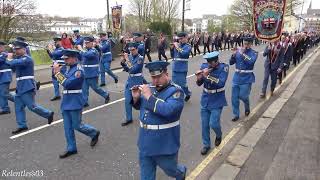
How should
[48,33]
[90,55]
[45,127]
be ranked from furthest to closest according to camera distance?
[48,33] → [90,55] → [45,127]

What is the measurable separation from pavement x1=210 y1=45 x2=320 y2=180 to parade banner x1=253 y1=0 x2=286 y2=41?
1902mm

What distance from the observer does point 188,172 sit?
17.1 feet

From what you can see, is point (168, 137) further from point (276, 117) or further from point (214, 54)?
point (276, 117)

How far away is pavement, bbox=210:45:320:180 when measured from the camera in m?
5.07

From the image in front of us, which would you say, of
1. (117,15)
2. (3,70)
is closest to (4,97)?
(3,70)


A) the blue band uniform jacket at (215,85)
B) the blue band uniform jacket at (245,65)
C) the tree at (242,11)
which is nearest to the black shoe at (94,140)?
the blue band uniform jacket at (215,85)

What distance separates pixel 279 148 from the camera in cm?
609

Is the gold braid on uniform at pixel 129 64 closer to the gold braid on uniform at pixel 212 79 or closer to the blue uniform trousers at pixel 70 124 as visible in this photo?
the blue uniform trousers at pixel 70 124

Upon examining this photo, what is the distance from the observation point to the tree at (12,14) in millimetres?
24375

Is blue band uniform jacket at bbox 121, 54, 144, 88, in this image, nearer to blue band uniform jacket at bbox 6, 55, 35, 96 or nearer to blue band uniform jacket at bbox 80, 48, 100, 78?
blue band uniform jacket at bbox 6, 55, 35, 96

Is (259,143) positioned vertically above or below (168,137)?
below

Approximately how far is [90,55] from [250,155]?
518cm

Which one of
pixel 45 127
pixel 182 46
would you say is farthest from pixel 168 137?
pixel 182 46

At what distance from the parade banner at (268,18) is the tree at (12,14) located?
65.3 feet
